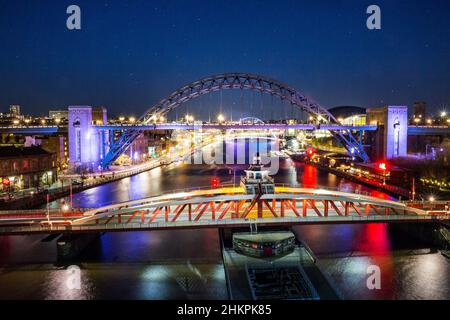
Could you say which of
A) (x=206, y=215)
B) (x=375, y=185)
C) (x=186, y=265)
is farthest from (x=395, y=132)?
(x=186, y=265)

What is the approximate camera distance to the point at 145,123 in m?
41.7

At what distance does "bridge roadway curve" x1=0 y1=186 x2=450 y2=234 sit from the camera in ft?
46.7

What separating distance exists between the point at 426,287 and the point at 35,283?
35.8 ft

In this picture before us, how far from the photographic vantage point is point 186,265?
13.7 meters

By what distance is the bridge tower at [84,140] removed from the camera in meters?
37.2

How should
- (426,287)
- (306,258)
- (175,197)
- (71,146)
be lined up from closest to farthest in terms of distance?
(426,287) → (306,258) → (175,197) → (71,146)

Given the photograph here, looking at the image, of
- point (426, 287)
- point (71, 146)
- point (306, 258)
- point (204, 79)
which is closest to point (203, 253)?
point (306, 258)

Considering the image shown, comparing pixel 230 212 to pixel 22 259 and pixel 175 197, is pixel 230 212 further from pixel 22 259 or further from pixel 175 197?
pixel 22 259

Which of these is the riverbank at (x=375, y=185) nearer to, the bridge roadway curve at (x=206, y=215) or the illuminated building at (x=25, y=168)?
the bridge roadway curve at (x=206, y=215)

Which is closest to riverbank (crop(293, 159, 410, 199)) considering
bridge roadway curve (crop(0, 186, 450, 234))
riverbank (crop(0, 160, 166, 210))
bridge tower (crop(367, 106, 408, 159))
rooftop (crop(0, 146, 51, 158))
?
bridge tower (crop(367, 106, 408, 159))

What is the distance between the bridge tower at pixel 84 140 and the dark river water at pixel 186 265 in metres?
21.3

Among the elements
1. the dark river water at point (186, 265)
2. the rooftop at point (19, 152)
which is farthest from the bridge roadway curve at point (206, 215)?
the rooftop at point (19, 152)

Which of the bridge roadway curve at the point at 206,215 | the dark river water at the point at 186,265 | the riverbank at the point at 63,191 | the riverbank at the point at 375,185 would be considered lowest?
the dark river water at the point at 186,265
